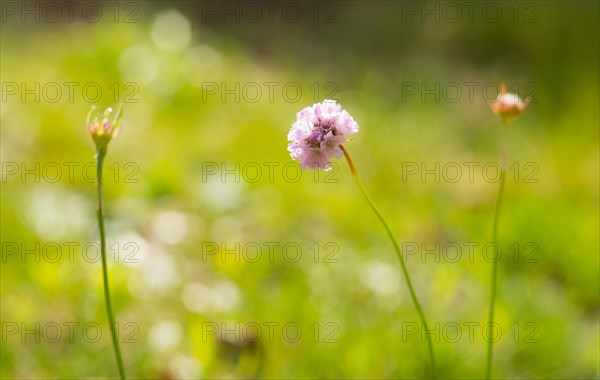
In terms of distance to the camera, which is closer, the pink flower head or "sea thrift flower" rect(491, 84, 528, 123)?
the pink flower head

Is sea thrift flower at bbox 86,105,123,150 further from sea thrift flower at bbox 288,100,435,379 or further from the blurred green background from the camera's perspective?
the blurred green background

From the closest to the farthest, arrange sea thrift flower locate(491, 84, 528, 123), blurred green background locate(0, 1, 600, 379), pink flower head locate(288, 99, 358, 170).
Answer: pink flower head locate(288, 99, 358, 170)
sea thrift flower locate(491, 84, 528, 123)
blurred green background locate(0, 1, 600, 379)

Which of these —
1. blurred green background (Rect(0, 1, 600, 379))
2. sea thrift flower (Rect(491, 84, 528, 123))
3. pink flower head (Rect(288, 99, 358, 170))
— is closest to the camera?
pink flower head (Rect(288, 99, 358, 170))

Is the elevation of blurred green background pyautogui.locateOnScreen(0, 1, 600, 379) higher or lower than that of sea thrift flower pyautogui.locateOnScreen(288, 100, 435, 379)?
lower

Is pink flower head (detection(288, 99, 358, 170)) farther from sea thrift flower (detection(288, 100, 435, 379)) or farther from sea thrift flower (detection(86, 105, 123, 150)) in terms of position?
sea thrift flower (detection(86, 105, 123, 150))

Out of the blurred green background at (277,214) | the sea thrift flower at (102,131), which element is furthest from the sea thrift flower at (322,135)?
the blurred green background at (277,214)

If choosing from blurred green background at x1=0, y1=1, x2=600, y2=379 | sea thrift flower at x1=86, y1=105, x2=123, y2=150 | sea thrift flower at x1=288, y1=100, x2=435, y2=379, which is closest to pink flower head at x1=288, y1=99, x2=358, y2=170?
sea thrift flower at x1=288, y1=100, x2=435, y2=379

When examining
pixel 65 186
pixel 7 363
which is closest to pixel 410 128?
pixel 65 186
